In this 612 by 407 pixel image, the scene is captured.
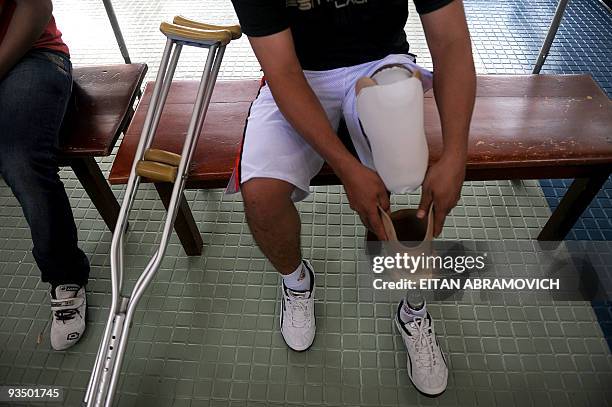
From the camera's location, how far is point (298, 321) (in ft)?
4.23

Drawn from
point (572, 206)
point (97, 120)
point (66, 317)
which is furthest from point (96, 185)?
point (572, 206)

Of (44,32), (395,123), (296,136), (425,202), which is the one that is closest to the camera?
(395,123)

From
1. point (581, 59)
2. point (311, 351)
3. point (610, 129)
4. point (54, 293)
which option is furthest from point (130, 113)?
point (581, 59)

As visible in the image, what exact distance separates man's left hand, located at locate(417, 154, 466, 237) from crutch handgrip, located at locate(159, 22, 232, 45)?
0.62 meters

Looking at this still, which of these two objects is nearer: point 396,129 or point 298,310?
point 396,129

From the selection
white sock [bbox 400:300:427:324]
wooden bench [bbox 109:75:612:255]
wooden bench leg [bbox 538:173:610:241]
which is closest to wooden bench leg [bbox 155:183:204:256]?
wooden bench [bbox 109:75:612:255]

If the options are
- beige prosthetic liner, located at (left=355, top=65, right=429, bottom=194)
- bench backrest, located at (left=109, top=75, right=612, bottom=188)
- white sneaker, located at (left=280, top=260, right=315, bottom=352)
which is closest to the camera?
beige prosthetic liner, located at (left=355, top=65, right=429, bottom=194)

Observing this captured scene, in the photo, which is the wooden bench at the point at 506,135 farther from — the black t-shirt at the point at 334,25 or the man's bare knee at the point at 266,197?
the black t-shirt at the point at 334,25

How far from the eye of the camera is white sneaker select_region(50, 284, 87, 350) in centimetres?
132

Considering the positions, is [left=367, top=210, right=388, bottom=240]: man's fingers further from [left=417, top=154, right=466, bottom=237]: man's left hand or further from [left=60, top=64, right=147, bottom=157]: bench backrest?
[left=60, top=64, right=147, bottom=157]: bench backrest

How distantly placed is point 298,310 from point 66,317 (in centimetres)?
72

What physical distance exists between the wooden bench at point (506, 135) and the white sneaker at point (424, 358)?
456 mm

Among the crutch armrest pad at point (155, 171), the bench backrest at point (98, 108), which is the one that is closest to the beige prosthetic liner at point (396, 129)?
the crutch armrest pad at point (155, 171)

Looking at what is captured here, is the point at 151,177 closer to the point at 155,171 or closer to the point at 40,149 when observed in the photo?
the point at 155,171
